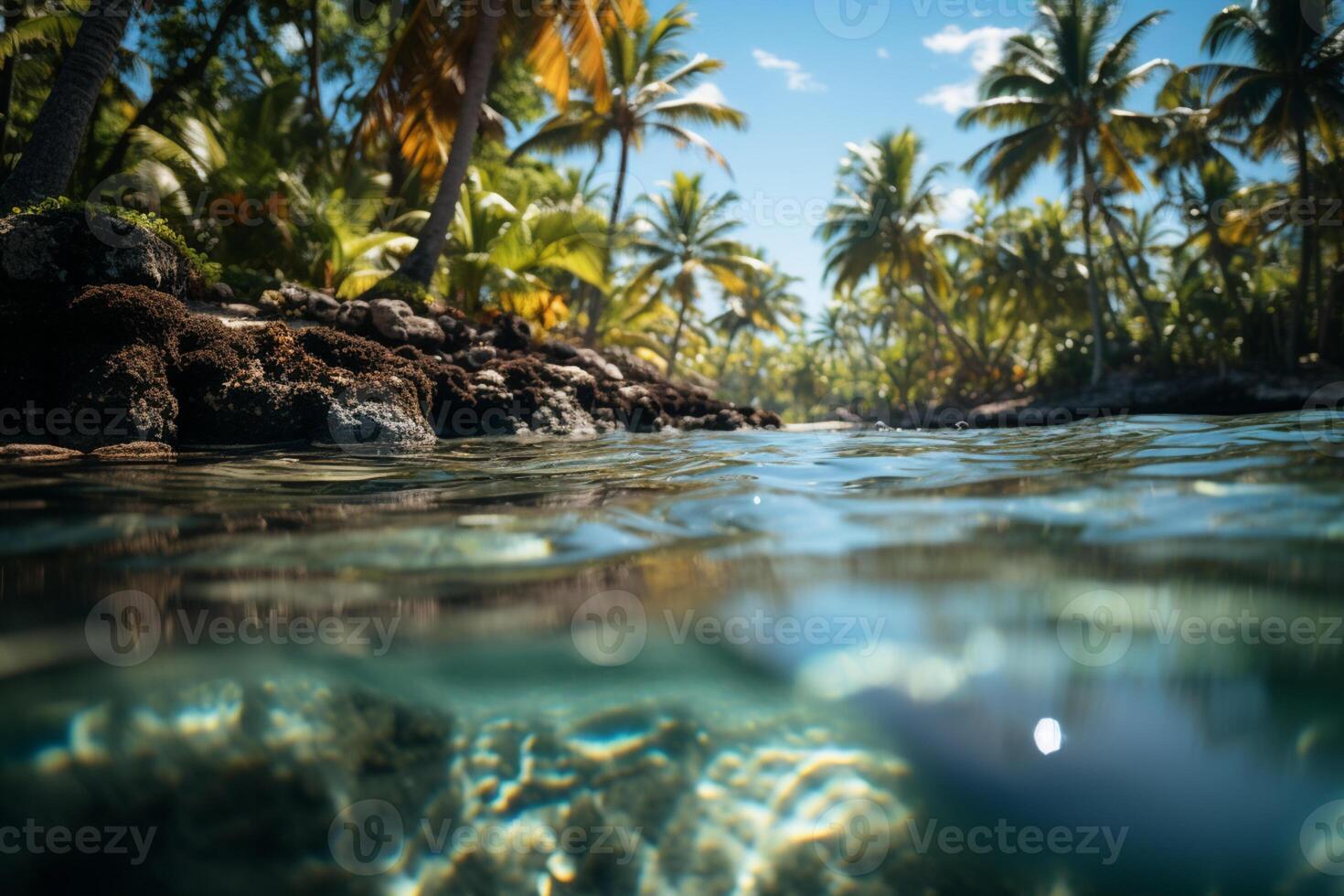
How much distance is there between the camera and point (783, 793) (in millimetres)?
1322

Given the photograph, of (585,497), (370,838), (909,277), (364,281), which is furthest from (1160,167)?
(370,838)

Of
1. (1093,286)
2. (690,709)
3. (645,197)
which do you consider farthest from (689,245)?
(690,709)

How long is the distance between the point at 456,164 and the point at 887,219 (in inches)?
786

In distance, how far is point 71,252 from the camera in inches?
246

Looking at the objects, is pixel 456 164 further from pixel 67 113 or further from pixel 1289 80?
pixel 1289 80

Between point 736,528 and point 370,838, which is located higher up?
point 736,528

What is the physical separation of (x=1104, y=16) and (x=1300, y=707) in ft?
86.6

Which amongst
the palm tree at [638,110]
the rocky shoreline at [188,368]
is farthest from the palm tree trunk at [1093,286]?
the rocky shoreline at [188,368]

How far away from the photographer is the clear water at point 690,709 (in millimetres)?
1202

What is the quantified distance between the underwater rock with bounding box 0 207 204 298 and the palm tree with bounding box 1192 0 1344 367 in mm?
24040

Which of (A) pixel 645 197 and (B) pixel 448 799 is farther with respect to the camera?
(A) pixel 645 197

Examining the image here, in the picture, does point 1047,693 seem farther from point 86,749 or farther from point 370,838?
point 86,749

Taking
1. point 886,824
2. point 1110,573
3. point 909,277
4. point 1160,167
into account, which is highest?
point 1160,167

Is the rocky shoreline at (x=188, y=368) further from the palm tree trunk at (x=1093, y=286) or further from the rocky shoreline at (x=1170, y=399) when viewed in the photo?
the palm tree trunk at (x=1093, y=286)
